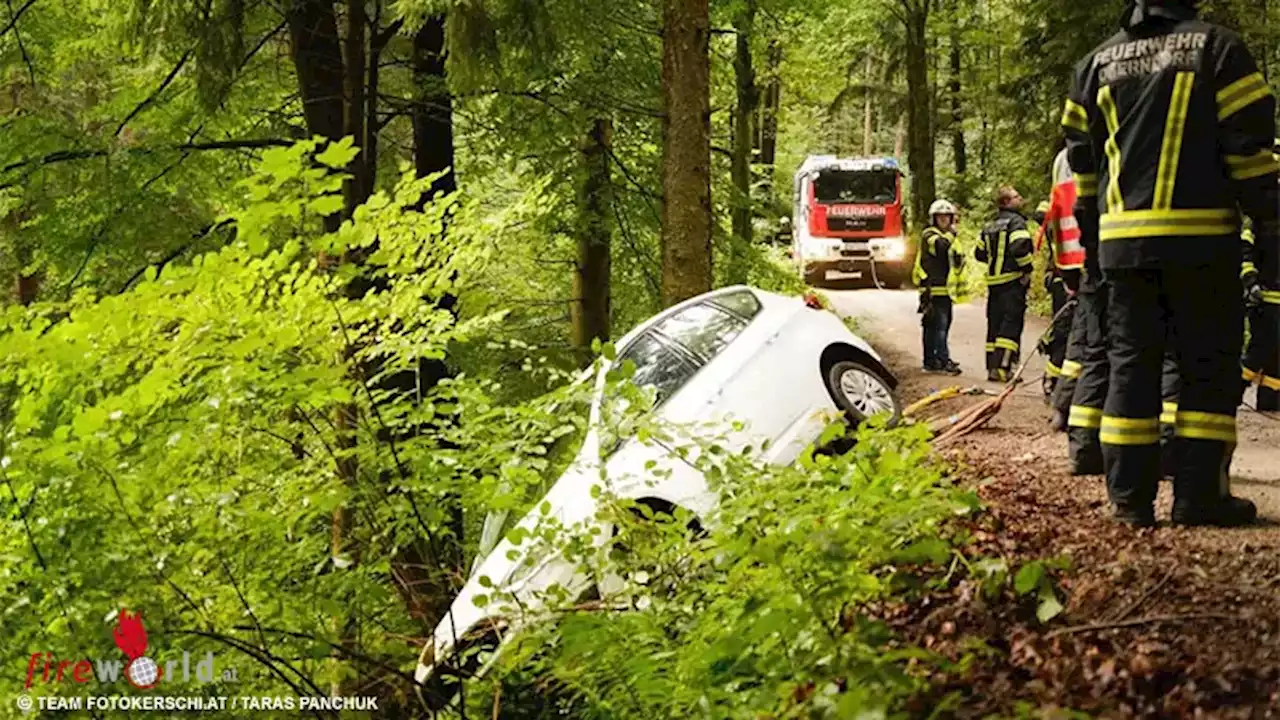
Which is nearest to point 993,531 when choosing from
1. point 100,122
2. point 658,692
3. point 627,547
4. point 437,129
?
point 627,547

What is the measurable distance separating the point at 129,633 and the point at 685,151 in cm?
504

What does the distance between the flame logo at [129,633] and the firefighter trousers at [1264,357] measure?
7864 mm

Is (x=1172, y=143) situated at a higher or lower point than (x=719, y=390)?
higher

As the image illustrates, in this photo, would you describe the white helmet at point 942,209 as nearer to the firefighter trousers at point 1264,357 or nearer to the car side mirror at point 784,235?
the firefighter trousers at point 1264,357

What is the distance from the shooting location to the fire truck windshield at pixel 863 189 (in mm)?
23344

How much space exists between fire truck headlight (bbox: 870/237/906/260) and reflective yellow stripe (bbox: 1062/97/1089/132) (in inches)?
744

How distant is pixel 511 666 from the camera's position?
151 inches

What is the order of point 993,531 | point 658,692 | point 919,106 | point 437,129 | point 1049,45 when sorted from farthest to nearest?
1. point 919,106
2. point 1049,45
3. point 437,129
4. point 993,531
5. point 658,692

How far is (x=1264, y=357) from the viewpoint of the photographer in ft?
27.2

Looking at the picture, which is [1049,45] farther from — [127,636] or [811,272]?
[127,636]

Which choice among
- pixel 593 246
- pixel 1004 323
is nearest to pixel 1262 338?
pixel 1004 323

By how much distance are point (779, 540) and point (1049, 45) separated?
595 inches

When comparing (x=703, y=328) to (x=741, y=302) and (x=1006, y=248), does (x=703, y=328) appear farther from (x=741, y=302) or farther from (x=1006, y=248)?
(x=1006, y=248)

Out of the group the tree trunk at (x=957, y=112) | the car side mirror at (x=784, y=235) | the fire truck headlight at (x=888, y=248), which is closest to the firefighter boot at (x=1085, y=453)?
the fire truck headlight at (x=888, y=248)
